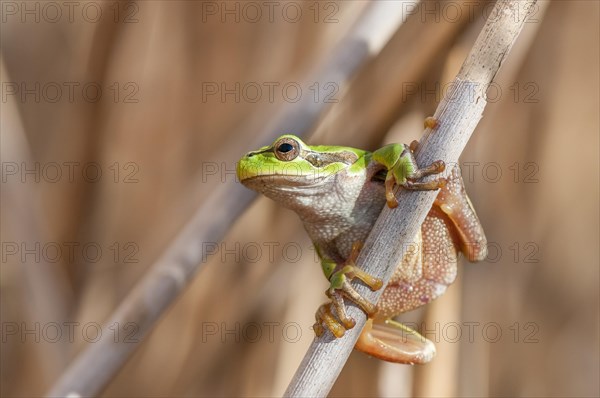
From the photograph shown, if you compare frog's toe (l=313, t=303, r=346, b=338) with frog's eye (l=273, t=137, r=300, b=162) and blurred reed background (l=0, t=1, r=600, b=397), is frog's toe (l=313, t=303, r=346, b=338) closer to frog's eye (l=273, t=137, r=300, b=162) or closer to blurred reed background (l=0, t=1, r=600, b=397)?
frog's eye (l=273, t=137, r=300, b=162)

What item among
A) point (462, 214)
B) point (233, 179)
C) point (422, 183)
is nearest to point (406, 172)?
point (422, 183)

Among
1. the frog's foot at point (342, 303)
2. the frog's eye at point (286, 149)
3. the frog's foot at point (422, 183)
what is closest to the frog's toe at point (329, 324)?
the frog's foot at point (342, 303)

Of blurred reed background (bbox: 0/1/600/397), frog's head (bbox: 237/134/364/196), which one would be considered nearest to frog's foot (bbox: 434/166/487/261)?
frog's head (bbox: 237/134/364/196)

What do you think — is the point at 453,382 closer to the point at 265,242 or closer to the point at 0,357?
the point at 265,242

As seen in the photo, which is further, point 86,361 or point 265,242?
point 265,242

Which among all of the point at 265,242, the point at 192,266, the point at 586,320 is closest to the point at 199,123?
the point at 265,242

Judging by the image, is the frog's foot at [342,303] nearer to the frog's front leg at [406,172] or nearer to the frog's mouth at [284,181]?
the frog's front leg at [406,172]
